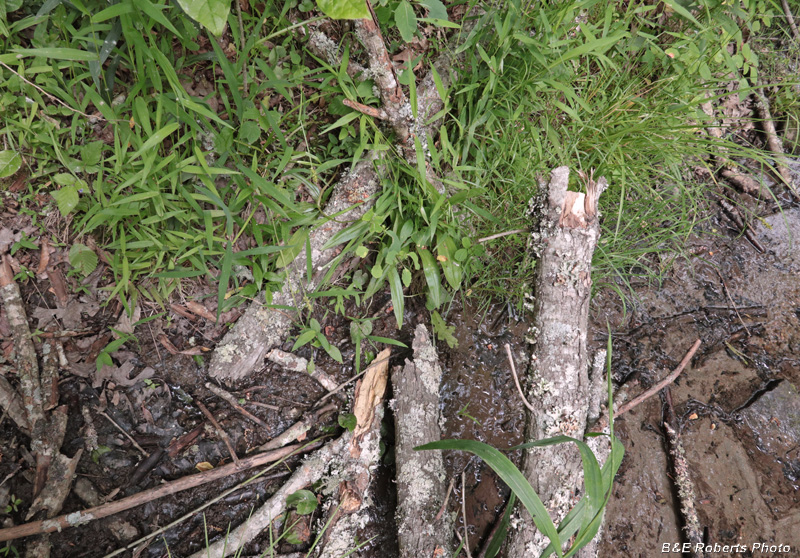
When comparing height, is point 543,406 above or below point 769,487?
above

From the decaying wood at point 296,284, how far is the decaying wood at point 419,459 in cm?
58

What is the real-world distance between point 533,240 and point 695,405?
122 cm

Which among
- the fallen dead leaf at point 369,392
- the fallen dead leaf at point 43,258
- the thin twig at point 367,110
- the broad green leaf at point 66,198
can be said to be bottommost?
the fallen dead leaf at point 369,392

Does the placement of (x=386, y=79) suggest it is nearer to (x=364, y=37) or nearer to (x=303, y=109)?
(x=364, y=37)

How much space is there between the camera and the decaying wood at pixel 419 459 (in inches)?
66.9

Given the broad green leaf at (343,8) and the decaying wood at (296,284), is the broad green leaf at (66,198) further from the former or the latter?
the broad green leaf at (343,8)

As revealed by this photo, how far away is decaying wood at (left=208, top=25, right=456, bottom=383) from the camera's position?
2010 mm

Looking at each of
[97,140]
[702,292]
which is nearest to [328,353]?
[97,140]

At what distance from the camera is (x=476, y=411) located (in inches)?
81.0

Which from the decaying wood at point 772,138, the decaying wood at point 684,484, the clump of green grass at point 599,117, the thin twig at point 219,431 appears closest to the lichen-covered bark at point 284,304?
the thin twig at point 219,431

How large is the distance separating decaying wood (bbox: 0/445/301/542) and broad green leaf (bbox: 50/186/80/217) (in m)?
1.23

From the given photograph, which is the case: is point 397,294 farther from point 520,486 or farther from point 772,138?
point 772,138

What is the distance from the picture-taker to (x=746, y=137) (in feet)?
8.43

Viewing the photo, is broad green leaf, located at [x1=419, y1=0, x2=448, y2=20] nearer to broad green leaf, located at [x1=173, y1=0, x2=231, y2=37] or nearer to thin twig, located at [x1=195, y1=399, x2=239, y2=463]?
broad green leaf, located at [x1=173, y1=0, x2=231, y2=37]
